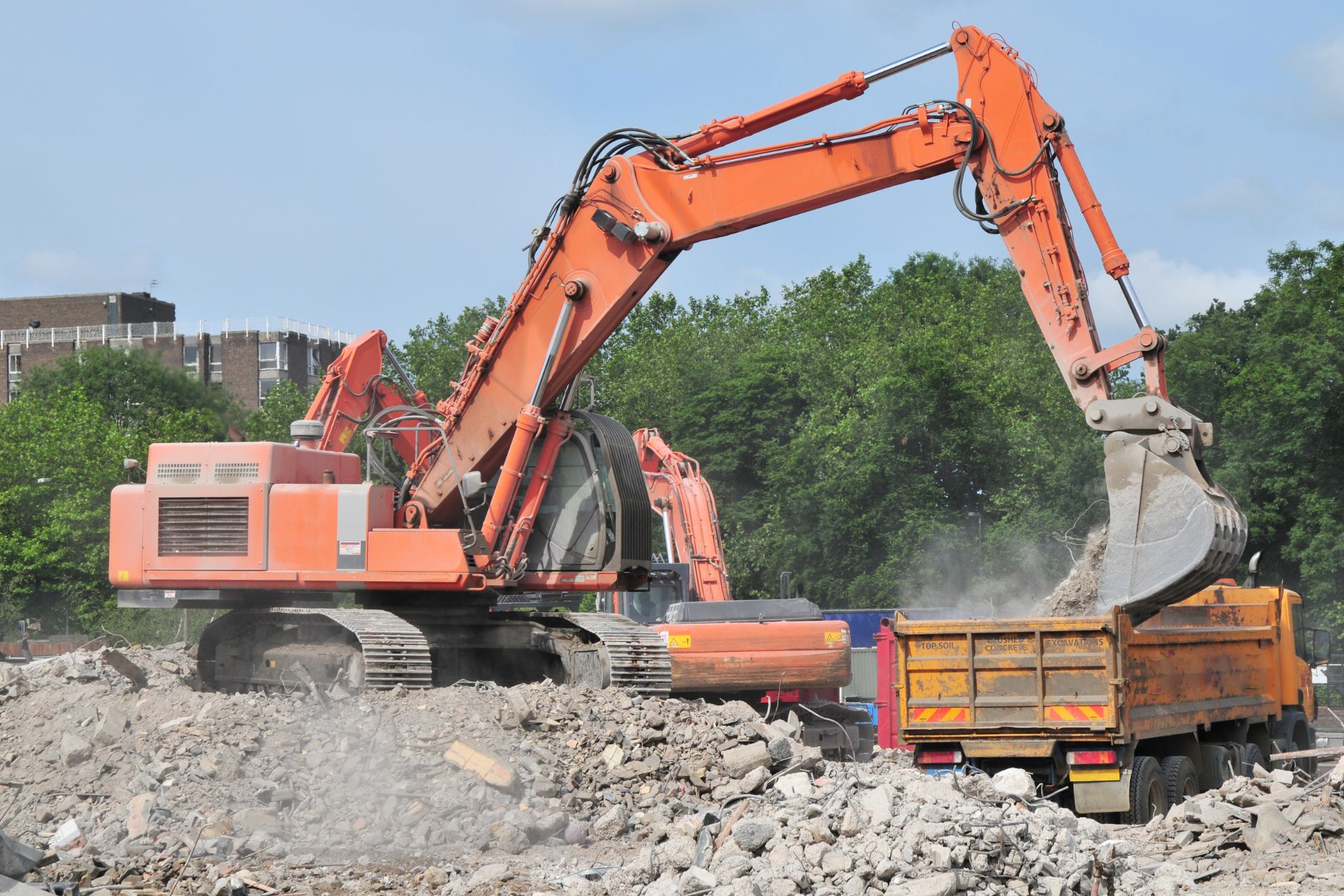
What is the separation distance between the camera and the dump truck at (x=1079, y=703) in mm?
12344

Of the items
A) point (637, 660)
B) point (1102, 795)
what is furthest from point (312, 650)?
point (1102, 795)

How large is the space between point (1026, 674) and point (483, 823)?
4.83 m

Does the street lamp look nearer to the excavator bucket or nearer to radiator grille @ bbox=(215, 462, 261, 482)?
the excavator bucket

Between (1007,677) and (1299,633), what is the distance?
6.84 meters

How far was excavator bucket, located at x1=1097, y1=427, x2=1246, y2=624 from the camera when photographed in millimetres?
11891

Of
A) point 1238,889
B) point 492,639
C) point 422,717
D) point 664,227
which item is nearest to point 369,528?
point 492,639

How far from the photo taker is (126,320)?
7944 centimetres

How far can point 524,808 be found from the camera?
1081cm

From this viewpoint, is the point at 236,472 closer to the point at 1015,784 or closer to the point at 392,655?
the point at 392,655

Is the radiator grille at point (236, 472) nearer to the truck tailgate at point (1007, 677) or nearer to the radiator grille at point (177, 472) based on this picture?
the radiator grille at point (177, 472)

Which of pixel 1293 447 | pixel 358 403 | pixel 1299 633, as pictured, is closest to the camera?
pixel 358 403

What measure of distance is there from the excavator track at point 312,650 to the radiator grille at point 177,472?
138 cm

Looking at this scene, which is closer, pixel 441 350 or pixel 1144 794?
pixel 1144 794

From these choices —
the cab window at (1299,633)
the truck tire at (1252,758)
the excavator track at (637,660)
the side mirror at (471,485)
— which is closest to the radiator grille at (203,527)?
the side mirror at (471,485)
